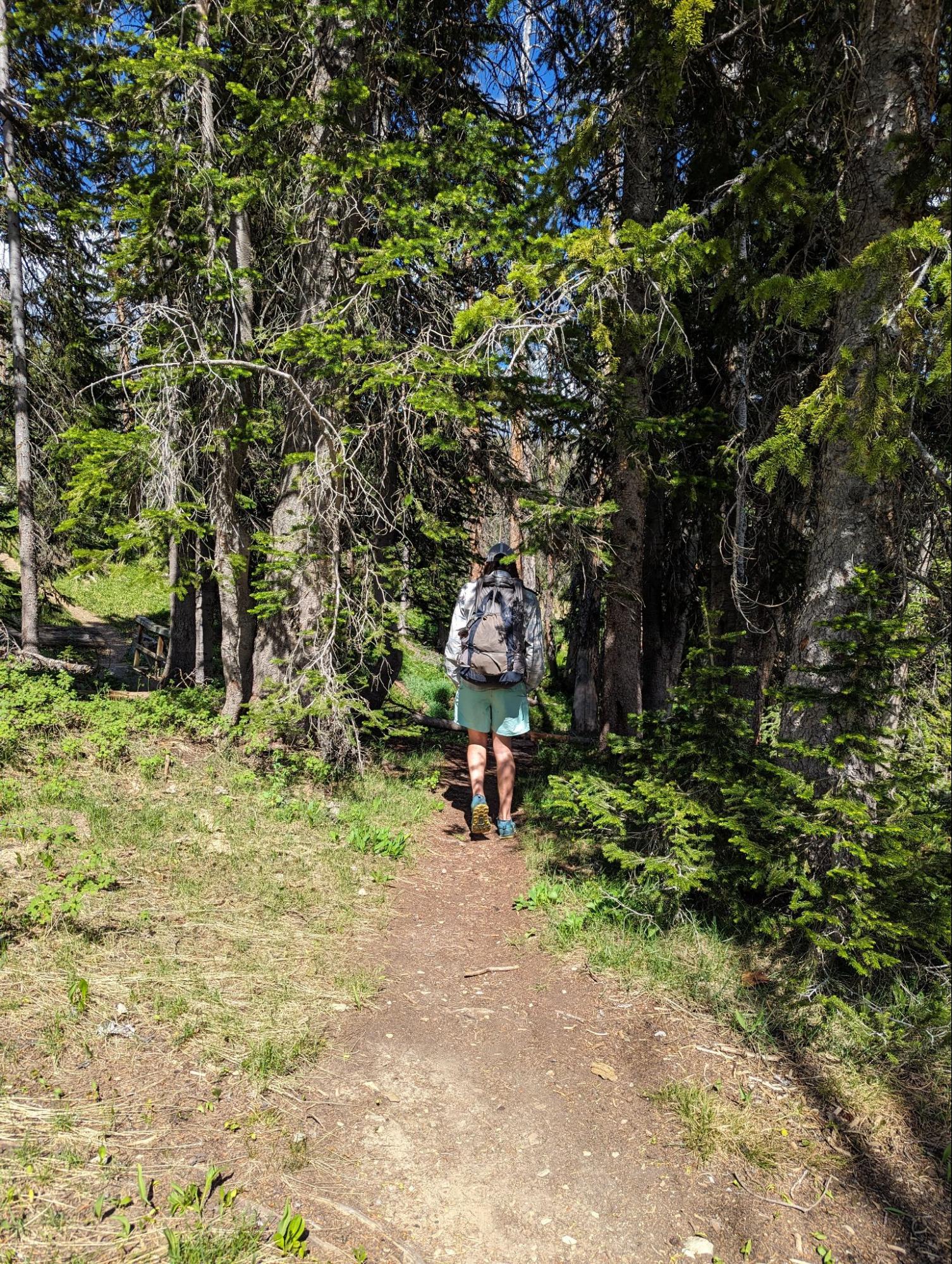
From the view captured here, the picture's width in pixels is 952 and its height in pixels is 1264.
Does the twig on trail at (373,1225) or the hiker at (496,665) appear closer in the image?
the twig on trail at (373,1225)

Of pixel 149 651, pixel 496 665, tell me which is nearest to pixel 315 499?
pixel 496 665

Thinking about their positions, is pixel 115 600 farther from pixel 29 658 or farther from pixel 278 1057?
pixel 278 1057

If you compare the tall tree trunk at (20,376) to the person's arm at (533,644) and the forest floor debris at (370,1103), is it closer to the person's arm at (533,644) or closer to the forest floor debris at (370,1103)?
the forest floor debris at (370,1103)

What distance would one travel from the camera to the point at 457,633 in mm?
6641

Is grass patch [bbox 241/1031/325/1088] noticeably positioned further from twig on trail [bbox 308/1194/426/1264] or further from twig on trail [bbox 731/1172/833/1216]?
twig on trail [bbox 731/1172/833/1216]

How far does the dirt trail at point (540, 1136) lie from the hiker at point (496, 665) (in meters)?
2.15

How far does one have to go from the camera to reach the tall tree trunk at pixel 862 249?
4273mm

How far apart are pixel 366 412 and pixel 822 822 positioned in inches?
212

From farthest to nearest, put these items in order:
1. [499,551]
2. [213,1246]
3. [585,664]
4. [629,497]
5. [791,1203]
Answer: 1. [585,664]
2. [629,497]
3. [499,551]
4. [791,1203]
5. [213,1246]

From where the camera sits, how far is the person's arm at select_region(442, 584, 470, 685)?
21.5 ft

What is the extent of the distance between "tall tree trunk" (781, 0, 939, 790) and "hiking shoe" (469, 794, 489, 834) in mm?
2840

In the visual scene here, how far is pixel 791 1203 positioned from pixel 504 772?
161 inches

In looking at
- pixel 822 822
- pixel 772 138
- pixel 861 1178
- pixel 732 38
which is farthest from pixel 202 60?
pixel 861 1178

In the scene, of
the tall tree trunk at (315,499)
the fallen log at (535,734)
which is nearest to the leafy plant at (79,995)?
the tall tree trunk at (315,499)
